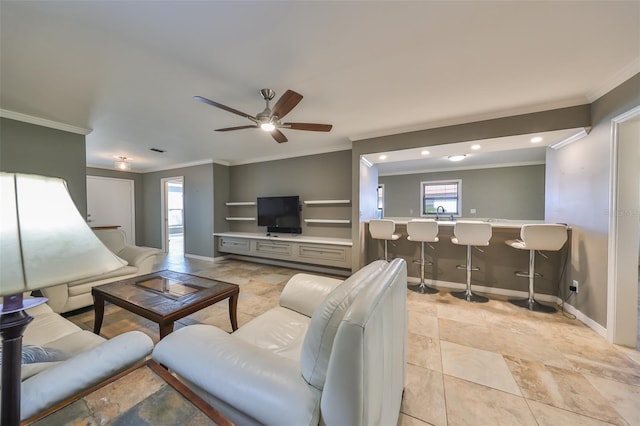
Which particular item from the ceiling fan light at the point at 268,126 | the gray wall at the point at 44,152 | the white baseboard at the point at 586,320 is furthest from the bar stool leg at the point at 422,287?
the gray wall at the point at 44,152

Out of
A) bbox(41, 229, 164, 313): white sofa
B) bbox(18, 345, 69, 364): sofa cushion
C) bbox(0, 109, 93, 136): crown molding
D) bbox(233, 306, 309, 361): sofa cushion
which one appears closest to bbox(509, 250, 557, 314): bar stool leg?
bbox(233, 306, 309, 361): sofa cushion

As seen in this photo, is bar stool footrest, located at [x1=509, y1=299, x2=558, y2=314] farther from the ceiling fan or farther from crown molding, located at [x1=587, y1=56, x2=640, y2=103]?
the ceiling fan

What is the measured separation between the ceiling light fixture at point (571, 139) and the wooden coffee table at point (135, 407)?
3.94 meters

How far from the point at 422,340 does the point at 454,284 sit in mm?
1751

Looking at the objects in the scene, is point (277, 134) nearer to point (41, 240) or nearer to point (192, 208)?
point (41, 240)

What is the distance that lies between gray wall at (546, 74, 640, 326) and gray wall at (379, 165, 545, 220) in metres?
3.13

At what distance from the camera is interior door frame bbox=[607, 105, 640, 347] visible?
206cm

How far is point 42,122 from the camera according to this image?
3029mm

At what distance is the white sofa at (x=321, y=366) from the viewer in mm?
748

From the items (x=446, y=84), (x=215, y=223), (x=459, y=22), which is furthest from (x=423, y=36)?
(x=215, y=223)

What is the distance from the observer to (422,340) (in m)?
2.19

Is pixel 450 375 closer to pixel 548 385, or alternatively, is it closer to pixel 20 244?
pixel 548 385

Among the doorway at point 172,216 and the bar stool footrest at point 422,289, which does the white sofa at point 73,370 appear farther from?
the doorway at point 172,216

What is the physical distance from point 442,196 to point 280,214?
4.48 metres
